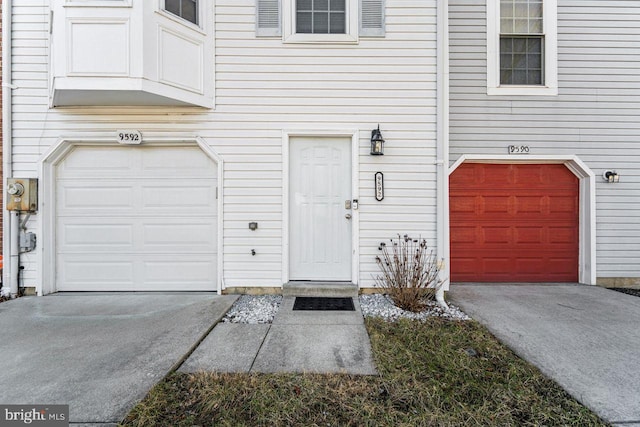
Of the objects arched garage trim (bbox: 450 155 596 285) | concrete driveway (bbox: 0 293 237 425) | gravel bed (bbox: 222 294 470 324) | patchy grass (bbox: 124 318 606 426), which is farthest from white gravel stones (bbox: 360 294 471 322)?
arched garage trim (bbox: 450 155 596 285)

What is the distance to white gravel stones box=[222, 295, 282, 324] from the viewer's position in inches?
127

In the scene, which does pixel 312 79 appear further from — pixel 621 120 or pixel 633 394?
pixel 621 120

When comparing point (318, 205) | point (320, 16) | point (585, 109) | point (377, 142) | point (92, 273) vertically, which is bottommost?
point (92, 273)

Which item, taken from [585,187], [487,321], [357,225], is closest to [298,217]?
[357,225]

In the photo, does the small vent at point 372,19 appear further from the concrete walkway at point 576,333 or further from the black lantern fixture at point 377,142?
the concrete walkway at point 576,333

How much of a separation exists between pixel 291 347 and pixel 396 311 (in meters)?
1.45

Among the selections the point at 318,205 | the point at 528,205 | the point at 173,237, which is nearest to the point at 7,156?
the point at 173,237

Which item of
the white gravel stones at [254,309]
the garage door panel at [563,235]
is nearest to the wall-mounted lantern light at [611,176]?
the garage door panel at [563,235]

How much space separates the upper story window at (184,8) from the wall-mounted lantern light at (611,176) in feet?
21.4

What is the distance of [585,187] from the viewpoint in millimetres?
4523

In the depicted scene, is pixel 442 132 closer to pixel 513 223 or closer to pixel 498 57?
pixel 498 57

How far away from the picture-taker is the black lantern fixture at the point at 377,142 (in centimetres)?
386

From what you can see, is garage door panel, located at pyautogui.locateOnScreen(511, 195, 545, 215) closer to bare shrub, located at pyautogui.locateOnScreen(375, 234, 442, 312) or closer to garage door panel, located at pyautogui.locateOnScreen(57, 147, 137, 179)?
bare shrub, located at pyautogui.locateOnScreen(375, 234, 442, 312)

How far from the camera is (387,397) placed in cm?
193
